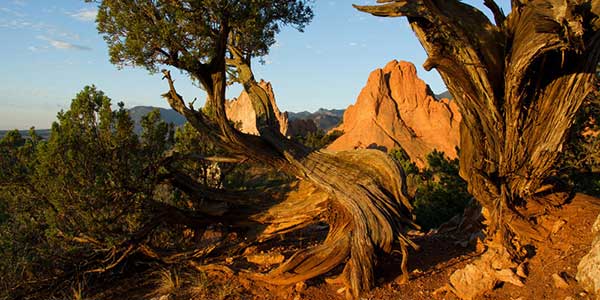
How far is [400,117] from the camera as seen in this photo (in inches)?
2355

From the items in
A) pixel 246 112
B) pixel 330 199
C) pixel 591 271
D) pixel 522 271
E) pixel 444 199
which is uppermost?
pixel 246 112

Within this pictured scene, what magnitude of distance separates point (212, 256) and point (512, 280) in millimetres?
5253

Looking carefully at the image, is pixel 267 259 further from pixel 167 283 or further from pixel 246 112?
pixel 246 112

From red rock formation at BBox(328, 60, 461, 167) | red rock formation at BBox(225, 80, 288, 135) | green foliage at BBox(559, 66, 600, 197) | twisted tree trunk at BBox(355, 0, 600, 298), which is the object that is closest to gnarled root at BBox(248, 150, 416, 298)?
twisted tree trunk at BBox(355, 0, 600, 298)

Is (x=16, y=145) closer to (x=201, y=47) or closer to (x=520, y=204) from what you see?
(x=201, y=47)

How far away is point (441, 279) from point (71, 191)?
590 centimetres

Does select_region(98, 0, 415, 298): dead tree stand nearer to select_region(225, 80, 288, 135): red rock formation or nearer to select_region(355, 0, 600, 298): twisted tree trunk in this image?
select_region(355, 0, 600, 298): twisted tree trunk

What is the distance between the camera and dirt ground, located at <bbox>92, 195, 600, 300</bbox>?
5.70 metres

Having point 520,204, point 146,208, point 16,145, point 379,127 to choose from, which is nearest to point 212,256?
→ point 146,208

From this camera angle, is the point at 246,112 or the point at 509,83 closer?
the point at 509,83

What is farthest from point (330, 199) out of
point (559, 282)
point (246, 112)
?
point (246, 112)

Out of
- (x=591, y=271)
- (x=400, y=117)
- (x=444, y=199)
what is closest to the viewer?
(x=591, y=271)

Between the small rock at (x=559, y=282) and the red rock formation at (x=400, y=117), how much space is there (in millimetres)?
50034

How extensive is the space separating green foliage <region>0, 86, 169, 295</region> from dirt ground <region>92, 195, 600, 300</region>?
113 cm
